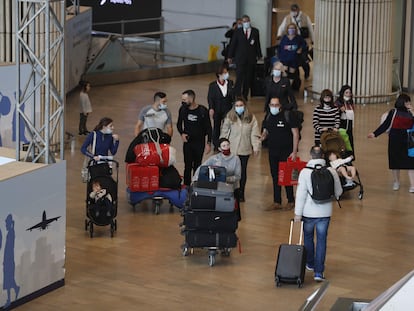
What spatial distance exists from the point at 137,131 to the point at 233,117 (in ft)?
4.46

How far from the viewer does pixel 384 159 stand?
1950 centimetres

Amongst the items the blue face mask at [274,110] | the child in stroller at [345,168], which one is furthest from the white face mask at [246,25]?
the blue face mask at [274,110]

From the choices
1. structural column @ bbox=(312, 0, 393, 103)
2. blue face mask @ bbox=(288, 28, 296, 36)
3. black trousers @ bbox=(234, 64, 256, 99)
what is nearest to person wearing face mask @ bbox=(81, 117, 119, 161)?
black trousers @ bbox=(234, 64, 256, 99)

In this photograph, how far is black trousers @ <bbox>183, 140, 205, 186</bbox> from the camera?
1672 cm

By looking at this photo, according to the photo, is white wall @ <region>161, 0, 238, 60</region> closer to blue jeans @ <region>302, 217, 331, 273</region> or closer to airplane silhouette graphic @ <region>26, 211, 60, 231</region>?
blue jeans @ <region>302, 217, 331, 273</region>

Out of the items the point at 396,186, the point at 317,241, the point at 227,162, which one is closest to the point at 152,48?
the point at 396,186

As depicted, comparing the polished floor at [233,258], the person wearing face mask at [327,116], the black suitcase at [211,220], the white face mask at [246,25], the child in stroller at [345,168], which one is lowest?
the polished floor at [233,258]

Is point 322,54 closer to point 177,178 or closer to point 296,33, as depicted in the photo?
point 296,33

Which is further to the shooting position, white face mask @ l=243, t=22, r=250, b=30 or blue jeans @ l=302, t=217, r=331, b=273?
white face mask @ l=243, t=22, r=250, b=30

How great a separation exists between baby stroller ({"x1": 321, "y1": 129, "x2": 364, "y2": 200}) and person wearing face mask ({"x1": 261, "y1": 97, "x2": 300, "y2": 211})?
412mm

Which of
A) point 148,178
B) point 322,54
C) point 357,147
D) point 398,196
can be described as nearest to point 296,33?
point 322,54

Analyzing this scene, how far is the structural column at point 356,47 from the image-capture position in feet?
80.4

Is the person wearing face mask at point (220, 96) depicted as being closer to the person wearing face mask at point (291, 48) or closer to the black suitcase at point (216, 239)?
the black suitcase at point (216, 239)

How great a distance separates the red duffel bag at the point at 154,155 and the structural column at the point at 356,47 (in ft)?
32.2
